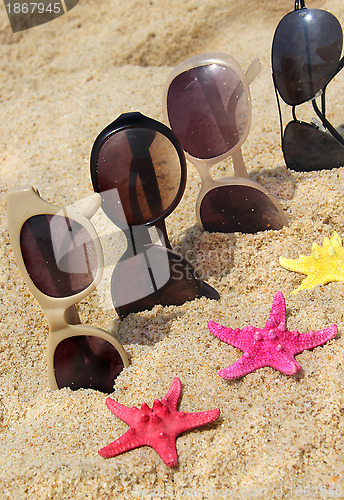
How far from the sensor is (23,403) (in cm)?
152

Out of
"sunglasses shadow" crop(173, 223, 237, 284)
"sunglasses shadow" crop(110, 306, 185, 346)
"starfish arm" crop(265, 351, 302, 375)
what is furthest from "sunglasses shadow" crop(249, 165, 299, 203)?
"starfish arm" crop(265, 351, 302, 375)

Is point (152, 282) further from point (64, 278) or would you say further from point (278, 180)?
point (278, 180)

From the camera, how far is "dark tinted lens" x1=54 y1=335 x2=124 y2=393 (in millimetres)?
1486

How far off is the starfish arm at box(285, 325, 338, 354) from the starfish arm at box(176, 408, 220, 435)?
312 millimetres

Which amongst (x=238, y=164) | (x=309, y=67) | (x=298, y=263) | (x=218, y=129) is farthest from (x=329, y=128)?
(x=298, y=263)

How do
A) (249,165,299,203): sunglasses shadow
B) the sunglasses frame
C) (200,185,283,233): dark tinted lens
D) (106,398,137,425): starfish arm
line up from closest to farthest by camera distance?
(106,398,137,425): starfish arm
the sunglasses frame
(200,185,283,233): dark tinted lens
(249,165,299,203): sunglasses shadow

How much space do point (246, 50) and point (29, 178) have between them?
6.09 feet

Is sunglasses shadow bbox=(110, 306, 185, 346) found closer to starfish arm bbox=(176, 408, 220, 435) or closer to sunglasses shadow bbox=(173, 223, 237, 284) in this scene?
sunglasses shadow bbox=(173, 223, 237, 284)

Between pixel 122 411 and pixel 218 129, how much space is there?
1.14m

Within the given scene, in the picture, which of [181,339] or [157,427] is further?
[181,339]

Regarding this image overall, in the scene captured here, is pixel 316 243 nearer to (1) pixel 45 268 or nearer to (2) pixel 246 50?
(1) pixel 45 268

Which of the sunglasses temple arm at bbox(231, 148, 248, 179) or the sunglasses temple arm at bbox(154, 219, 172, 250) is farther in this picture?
the sunglasses temple arm at bbox(231, 148, 248, 179)

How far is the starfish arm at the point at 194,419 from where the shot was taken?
47.6 inches

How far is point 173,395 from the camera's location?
1299 millimetres
